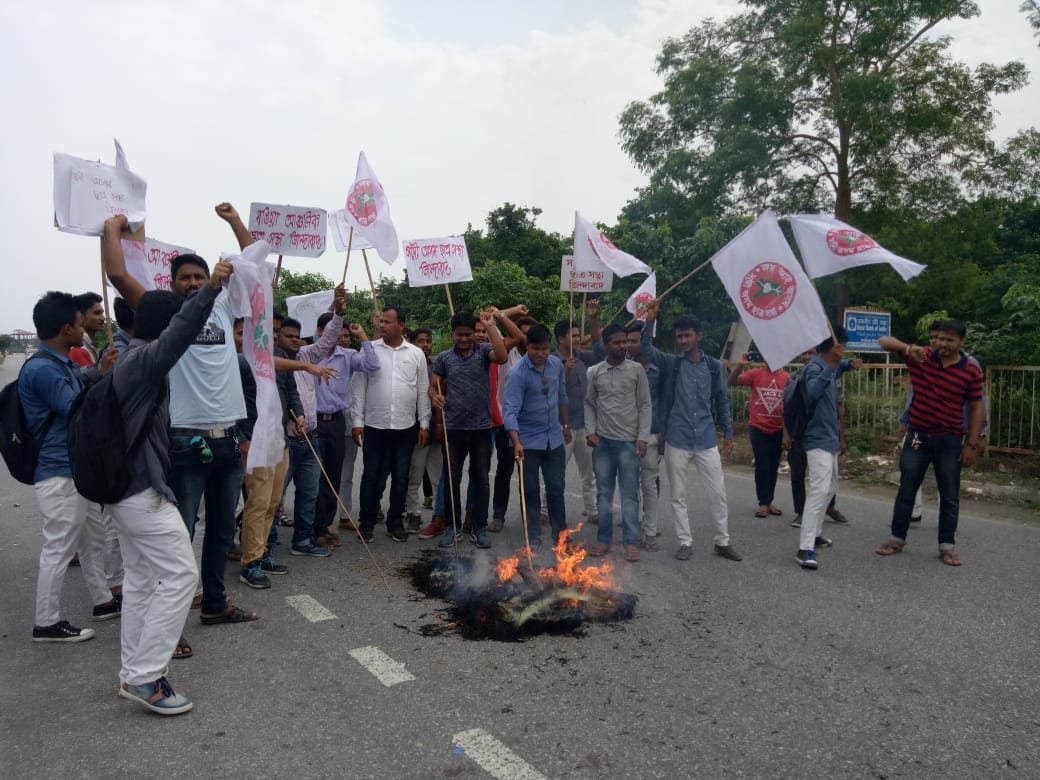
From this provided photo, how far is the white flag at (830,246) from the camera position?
239 inches

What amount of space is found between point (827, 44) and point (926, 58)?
2012mm

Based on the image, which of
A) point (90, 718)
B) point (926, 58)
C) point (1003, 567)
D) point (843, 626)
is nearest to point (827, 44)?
point (926, 58)

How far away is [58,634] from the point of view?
423 cm

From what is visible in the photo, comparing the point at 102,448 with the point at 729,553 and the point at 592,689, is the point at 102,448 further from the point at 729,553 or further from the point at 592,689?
the point at 729,553

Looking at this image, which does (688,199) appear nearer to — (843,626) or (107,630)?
(843,626)

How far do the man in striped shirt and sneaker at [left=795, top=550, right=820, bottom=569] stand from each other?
0.76m

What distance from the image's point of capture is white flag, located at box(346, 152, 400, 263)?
7.43 meters

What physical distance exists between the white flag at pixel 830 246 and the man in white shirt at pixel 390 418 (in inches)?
136

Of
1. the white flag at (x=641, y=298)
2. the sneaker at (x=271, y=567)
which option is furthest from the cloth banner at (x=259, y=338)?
the white flag at (x=641, y=298)

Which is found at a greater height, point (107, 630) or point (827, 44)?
point (827, 44)

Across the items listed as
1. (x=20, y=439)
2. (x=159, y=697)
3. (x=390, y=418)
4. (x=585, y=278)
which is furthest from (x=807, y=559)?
(x=20, y=439)

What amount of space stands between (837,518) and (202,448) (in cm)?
581

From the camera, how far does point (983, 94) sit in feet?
51.2

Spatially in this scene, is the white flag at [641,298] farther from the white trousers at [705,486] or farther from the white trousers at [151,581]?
the white trousers at [151,581]
